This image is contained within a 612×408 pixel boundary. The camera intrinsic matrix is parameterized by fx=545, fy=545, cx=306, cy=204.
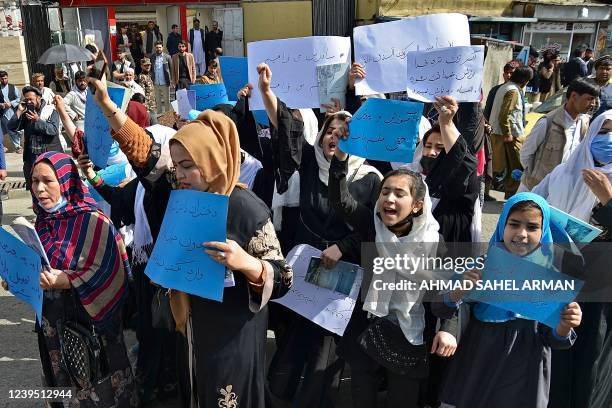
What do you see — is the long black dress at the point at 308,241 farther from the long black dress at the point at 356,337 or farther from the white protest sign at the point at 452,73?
the white protest sign at the point at 452,73

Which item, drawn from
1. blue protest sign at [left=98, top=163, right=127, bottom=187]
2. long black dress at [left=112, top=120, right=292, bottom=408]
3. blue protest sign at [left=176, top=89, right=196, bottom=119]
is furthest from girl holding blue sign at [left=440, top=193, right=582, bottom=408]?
blue protest sign at [left=176, top=89, right=196, bottom=119]

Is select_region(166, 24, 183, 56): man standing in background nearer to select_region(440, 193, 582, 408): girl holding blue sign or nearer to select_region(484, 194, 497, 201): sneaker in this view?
select_region(484, 194, 497, 201): sneaker

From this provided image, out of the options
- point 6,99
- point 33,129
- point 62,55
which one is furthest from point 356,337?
point 6,99

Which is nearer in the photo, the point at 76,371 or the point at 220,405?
the point at 220,405

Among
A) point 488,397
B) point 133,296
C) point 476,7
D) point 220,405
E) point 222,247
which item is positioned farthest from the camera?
point 476,7

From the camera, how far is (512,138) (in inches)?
265

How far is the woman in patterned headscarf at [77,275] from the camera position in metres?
2.47

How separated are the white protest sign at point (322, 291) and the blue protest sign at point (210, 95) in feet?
6.00

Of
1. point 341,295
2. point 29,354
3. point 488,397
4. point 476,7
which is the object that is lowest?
point 29,354

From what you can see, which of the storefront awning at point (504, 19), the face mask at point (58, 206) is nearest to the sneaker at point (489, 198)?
the face mask at point (58, 206)

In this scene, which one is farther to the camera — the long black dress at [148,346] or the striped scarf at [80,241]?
the long black dress at [148,346]

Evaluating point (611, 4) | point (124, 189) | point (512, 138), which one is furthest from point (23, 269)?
point (611, 4)

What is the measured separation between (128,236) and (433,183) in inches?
83.4

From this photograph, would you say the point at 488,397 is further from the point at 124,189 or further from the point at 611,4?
the point at 611,4
